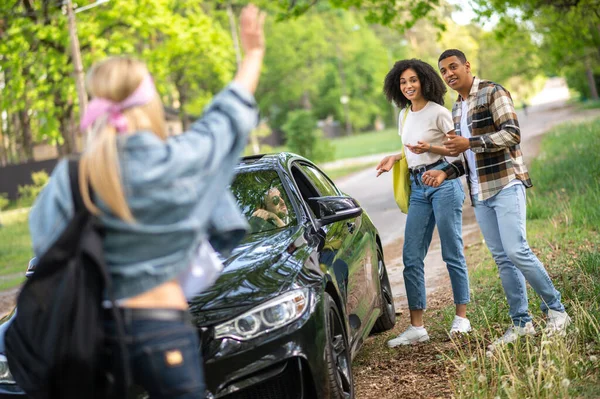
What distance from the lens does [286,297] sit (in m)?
4.12

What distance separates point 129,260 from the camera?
2.65 m

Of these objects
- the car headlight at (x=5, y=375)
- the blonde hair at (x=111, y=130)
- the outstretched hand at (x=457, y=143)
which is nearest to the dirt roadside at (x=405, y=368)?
the outstretched hand at (x=457, y=143)

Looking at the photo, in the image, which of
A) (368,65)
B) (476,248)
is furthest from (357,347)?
(368,65)

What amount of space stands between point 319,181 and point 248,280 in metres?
2.22

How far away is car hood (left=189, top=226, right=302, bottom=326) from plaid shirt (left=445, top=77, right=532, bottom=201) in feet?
4.32

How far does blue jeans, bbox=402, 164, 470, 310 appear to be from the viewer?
605 cm

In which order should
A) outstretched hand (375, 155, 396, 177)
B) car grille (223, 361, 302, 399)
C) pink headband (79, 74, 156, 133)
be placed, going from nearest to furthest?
pink headband (79, 74, 156, 133) → car grille (223, 361, 302, 399) → outstretched hand (375, 155, 396, 177)

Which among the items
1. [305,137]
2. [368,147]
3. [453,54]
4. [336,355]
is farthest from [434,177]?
[368,147]

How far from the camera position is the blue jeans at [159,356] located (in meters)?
2.64

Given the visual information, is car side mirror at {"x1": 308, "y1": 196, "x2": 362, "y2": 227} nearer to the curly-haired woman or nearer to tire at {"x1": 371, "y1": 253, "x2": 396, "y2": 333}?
the curly-haired woman

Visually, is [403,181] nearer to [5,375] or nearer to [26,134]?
[5,375]

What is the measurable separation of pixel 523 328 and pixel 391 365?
887mm

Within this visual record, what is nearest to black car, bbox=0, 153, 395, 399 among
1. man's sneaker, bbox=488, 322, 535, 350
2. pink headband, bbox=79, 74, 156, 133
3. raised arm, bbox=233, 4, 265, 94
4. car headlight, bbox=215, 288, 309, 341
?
car headlight, bbox=215, 288, 309, 341

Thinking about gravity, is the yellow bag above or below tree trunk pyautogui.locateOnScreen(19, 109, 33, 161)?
below
